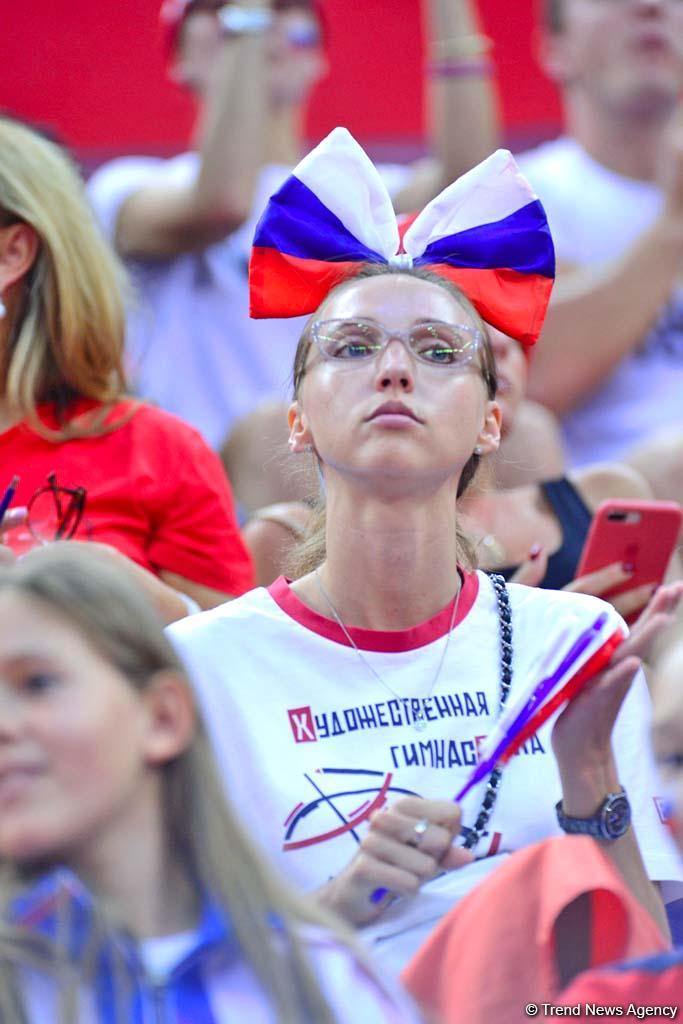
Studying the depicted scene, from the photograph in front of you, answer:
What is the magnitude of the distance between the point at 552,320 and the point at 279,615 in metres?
1.84

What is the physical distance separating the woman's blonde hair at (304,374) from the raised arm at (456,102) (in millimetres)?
1655

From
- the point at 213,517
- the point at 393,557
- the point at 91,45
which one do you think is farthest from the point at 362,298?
the point at 91,45

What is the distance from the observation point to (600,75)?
394 centimetres

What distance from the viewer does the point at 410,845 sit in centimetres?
160

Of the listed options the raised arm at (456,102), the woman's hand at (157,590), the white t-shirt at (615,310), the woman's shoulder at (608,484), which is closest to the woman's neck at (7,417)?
the woman's hand at (157,590)

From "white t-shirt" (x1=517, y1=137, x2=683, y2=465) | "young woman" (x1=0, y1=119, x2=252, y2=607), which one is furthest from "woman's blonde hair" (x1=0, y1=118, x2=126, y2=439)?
"white t-shirt" (x1=517, y1=137, x2=683, y2=465)

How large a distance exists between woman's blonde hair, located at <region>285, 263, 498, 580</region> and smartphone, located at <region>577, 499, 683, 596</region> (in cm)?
24

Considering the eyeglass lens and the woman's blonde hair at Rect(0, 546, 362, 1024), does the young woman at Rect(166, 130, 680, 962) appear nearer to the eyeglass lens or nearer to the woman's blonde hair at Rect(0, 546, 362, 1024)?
the eyeglass lens

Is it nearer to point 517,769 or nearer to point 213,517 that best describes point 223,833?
point 517,769

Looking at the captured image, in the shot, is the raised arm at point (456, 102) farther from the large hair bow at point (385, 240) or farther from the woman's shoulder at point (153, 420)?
the large hair bow at point (385, 240)

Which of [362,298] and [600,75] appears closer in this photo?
[362,298]

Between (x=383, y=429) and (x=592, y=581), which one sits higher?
(x=383, y=429)

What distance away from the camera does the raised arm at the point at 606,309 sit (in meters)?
3.73

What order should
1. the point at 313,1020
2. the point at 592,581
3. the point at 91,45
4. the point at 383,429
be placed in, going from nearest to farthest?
the point at 313,1020
the point at 383,429
the point at 592,581
the point at 91,45
